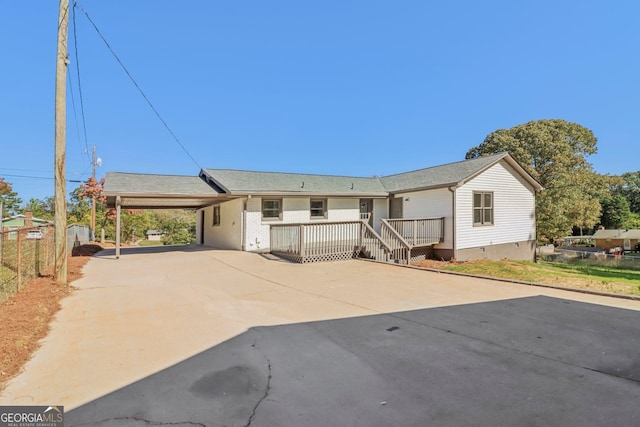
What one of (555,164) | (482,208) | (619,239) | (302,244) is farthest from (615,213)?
(302,244)

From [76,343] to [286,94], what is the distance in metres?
24.7

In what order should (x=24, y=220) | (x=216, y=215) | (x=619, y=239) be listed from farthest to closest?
(x=619, y=239) < (x=216, y=215) < (x=24, y=220)

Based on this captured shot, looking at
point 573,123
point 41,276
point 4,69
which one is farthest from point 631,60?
point 4,69

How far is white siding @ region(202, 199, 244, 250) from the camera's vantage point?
1452cm

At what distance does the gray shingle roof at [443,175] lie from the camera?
13.6m

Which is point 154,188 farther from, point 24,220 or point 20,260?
point 24,220

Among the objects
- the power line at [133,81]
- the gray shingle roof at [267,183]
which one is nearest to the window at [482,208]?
the gray shingle roof at [267,183]

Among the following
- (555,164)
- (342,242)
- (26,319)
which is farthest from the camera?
(555,164)

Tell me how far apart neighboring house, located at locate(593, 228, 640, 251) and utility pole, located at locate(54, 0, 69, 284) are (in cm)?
5600

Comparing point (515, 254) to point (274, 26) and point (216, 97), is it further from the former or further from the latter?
point (216, 97)

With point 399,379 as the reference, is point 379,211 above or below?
above

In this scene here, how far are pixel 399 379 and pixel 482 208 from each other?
13.5 metres

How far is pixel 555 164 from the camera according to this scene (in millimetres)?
22953

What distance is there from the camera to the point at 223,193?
13703 mm
